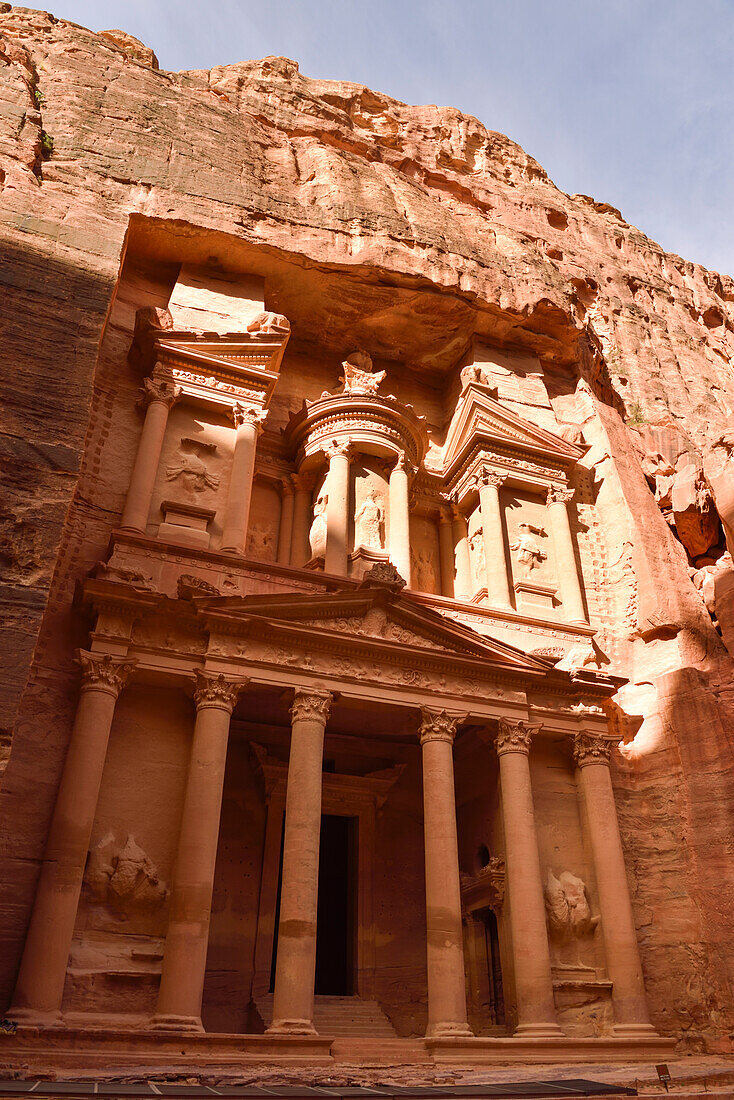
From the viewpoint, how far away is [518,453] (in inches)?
770

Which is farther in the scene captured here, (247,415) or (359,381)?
(359,381)

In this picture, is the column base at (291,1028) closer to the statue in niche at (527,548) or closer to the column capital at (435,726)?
the column capital at (435,726)

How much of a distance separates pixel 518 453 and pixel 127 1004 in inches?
549

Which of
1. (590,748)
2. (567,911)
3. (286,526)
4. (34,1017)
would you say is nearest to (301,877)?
(34,1017)

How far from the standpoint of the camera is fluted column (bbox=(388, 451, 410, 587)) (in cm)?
1731

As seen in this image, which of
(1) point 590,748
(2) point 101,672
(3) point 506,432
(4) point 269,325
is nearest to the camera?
(2) point 101,672

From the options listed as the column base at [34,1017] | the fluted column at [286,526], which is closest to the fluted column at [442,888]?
the column base at [34,1017]

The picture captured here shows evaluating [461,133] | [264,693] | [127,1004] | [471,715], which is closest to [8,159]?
[264,693]

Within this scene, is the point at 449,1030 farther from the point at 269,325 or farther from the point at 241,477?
the point at 269,325

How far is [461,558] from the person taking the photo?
19.8m

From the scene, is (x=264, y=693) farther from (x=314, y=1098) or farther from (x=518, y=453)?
(x=518, y=453)

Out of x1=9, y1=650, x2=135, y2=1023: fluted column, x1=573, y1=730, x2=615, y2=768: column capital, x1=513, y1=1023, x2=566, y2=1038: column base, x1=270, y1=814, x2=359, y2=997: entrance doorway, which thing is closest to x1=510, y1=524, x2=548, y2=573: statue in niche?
x1=573, y1=730, x2=615, y2=768: column capital

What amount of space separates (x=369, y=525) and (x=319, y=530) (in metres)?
1.11

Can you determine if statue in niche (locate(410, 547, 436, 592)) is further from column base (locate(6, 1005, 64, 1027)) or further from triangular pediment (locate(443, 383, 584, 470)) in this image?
column base (locate(6, 1005, 64, 1027))
